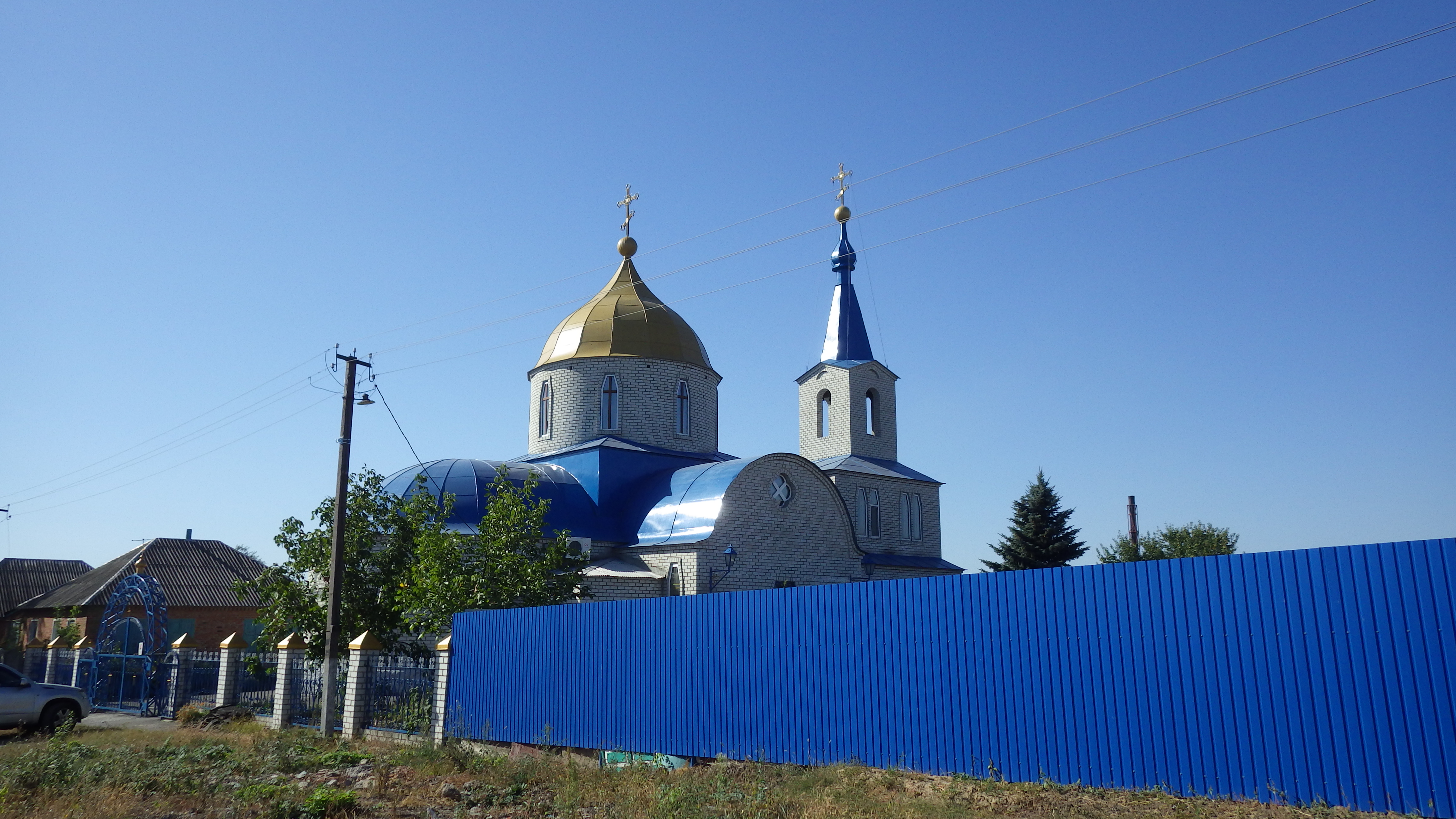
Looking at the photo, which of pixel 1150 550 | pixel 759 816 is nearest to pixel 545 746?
pixel 759 816

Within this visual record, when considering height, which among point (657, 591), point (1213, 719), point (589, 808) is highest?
point (657, 591)

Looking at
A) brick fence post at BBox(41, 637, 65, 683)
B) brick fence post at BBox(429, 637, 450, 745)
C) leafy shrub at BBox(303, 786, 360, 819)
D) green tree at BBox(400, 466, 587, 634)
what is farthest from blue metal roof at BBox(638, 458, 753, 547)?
brick fence post at BBox(41, 637, 65, 683)

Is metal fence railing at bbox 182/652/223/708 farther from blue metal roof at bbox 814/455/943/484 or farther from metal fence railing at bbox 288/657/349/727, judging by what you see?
blue metal roof at bbox 814/455/943/484

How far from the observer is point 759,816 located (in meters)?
7.75

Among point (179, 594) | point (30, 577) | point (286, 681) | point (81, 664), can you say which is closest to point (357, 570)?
point (286, 681)

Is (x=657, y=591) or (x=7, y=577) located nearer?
(x=657, y=591)

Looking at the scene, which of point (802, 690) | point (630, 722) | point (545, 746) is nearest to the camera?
point (802, 690)

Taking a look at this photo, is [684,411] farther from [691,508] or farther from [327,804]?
[327,804]

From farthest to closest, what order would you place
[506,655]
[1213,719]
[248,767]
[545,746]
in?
[506,655] < [545,746] < [248,767] < [1213,719]

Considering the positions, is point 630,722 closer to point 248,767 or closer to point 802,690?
point 802,690

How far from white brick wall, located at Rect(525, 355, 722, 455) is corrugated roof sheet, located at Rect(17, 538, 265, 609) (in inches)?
430

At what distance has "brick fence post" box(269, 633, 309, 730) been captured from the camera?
15781 millimetres

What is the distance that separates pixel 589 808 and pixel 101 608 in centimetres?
2660

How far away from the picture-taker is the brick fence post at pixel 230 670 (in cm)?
1730
